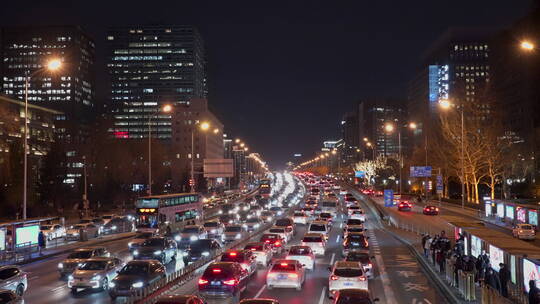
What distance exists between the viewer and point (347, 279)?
20.4m

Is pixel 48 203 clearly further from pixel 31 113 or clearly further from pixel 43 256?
pixel 43 256

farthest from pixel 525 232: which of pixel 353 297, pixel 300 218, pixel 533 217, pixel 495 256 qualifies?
pixel 353 297

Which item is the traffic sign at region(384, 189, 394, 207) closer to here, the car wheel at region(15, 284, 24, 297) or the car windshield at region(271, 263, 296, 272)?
the car windshield at region(271, 263, 296, 272)

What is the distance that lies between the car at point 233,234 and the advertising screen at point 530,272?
24.7m

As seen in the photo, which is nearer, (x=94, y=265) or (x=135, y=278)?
(x=135, y=278)

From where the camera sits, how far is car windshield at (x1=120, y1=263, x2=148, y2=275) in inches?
842

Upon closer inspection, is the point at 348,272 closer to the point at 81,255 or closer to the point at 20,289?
the point at 20,289

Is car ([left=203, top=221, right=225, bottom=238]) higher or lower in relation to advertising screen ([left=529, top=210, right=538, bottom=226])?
lower

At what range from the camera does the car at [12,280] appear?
20.4 metres

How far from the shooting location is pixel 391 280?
25641 millimetres

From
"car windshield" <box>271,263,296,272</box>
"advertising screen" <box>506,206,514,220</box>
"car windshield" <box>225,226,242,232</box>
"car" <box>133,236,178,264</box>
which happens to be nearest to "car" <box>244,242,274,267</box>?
"car" <box>133,236,178,264</box>

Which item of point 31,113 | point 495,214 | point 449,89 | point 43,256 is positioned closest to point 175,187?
point 31,113

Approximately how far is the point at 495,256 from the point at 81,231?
3240 cm

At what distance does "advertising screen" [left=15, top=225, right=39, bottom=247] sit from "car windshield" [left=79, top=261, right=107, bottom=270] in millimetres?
12028
